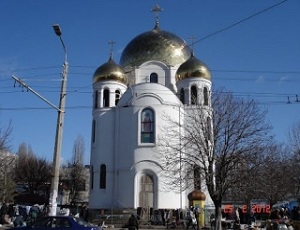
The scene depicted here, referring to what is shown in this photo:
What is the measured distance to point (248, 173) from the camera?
22.0 meters

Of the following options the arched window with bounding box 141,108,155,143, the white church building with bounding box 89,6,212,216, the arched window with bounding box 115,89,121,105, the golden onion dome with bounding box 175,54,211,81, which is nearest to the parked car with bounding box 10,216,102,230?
the white church building with bounding box 89,6,212,216

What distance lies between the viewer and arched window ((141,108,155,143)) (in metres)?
34.2

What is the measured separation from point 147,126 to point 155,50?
9643 mm

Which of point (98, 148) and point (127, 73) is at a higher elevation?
point (127, 73)

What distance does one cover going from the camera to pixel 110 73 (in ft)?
124

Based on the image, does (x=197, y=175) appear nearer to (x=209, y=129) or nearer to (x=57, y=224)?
(x=209, y=129)

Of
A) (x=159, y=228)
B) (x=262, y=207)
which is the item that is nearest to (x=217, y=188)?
(x=159, y=228)

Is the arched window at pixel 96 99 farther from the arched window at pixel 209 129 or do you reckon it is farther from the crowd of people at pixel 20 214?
the arched window at pixel 209 129

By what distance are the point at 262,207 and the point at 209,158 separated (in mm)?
9688

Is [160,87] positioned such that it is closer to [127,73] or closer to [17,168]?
[127,73]

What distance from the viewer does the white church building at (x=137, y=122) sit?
3334 cm

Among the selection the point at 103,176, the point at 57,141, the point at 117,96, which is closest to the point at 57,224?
the point at 57,141

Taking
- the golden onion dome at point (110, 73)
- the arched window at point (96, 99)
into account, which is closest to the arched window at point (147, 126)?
the golden onion dome at point (110, 73)

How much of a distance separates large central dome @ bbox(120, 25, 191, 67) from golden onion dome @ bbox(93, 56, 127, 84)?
2.82 m
